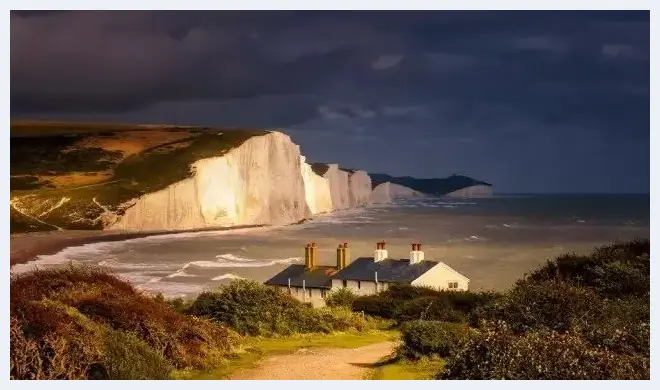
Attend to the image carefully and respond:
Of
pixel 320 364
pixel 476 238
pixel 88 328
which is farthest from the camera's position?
pixel 476 238

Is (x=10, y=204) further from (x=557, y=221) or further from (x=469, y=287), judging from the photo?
(x=557, y=221)

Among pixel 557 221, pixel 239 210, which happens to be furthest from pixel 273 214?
pixel 557 221

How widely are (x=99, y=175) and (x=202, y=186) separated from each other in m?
1.21

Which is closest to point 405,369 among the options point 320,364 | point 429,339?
point 429,339

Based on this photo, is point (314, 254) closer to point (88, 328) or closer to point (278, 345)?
point (278, 345)

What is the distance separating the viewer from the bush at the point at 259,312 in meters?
10.2

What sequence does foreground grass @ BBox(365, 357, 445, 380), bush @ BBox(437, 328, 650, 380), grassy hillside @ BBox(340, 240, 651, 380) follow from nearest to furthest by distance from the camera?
bush @ BBox(437, 328, 650, 380)
grassy hillside @ BBox(340, 240, 651, 380)
foreground grass @ BBox(365, 357, 445, 380)

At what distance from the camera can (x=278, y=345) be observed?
979cm

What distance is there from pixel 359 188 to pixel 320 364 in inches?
101

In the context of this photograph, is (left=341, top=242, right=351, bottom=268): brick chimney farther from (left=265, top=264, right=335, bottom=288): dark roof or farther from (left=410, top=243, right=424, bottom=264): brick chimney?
(left=410, top=243, right=424, bottom=264): brick chimney

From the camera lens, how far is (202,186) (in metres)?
10.4

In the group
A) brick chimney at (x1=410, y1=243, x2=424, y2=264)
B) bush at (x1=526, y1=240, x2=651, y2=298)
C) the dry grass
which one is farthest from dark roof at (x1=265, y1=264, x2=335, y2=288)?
bush at (x1=526, y1=240, x2=651, y2=298)

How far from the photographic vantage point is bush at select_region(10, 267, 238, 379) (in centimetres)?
764

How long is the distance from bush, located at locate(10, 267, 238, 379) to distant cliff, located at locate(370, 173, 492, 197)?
2667mm
